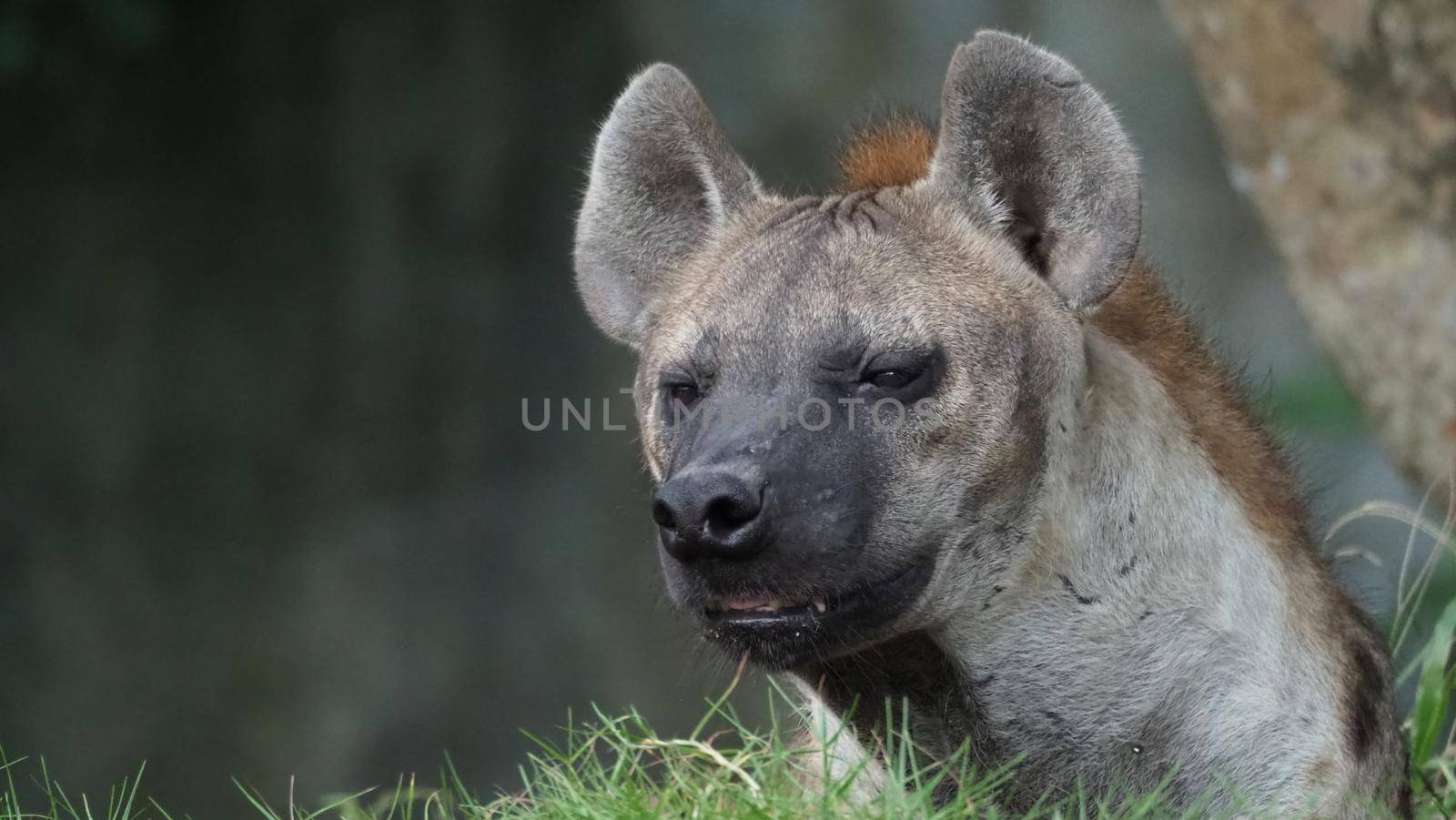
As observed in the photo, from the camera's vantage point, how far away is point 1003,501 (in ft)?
8.83

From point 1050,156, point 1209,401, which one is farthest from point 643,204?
point 1209,401

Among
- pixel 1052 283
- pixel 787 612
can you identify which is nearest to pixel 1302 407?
pixel 1052 283

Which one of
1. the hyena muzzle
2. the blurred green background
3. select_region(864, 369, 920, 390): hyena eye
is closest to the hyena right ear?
the hyena muzzle

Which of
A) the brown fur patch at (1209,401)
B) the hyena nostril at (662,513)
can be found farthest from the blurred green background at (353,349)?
the hyena nostril at (662,513)

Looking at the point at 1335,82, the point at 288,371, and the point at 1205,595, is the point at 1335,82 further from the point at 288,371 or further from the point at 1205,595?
→ the point at 288,371

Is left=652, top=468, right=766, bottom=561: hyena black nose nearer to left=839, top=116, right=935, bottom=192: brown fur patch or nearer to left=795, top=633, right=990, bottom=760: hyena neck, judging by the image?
left=795, top=633, right=990, bottom=760: hyena neck

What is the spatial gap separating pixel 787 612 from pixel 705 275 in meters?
0.77

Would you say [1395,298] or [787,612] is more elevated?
[1395,298]

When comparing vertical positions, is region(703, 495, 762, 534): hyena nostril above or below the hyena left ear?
below

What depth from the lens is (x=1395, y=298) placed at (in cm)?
387

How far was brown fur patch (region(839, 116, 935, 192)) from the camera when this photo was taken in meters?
3.32

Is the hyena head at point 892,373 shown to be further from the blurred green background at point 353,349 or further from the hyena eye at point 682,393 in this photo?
the blurred green background at point 353,349

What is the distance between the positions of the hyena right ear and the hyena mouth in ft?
2.86

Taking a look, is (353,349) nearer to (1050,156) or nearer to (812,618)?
(1050,156)
